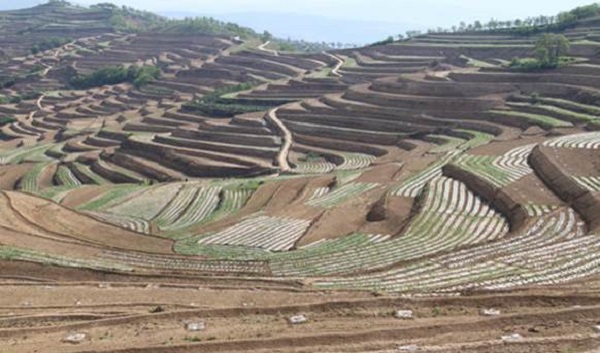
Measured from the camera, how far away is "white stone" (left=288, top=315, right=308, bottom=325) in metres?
18.5

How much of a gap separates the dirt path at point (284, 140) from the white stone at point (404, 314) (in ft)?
142

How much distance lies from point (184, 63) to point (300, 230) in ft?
388

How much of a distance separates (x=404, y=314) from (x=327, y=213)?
2084 cm

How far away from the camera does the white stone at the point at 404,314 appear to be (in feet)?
60.8

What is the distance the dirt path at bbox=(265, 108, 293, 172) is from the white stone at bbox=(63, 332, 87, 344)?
4383 centimetres

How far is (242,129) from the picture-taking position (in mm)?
78188

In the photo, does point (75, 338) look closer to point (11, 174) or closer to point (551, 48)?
point (11, 174)

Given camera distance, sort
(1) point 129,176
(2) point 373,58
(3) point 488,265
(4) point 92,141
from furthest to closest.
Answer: (2) point 373,58
(4) point 92,141
(1) point 129,176
(3) point 488,265

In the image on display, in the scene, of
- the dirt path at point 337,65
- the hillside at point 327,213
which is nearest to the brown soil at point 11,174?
the hillside at point 327,213

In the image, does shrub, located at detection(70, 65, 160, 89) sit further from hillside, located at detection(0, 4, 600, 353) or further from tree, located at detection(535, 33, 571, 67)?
tree, located at detection(535, 33, 571, 67)

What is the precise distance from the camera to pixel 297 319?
18672mm

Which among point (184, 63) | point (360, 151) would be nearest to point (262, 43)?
point (184, 63)

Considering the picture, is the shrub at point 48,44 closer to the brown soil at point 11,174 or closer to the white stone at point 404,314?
the brown soil at point 11,174

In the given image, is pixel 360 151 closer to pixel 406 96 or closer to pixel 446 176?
pixel 406 96
